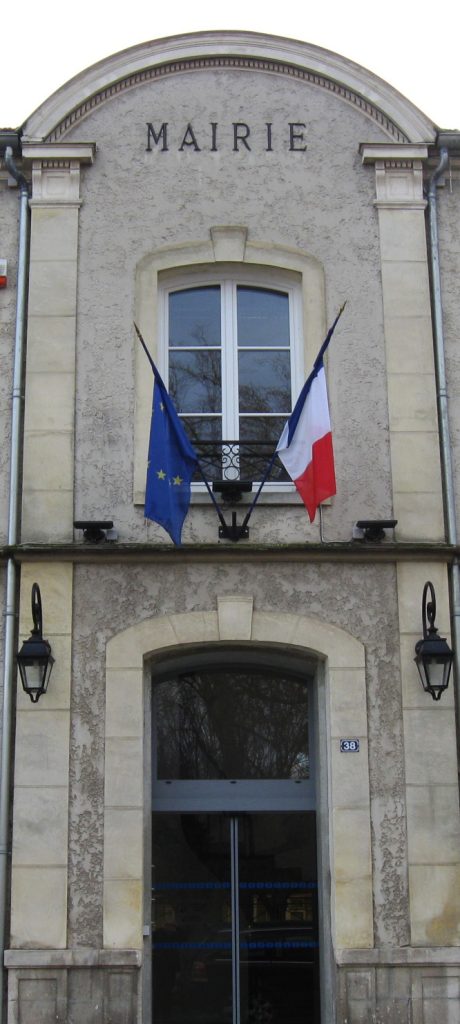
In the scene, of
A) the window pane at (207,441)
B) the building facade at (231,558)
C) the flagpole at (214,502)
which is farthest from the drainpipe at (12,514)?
the flagpole at (214,502)

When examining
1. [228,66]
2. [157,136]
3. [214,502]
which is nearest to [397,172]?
[228,66]

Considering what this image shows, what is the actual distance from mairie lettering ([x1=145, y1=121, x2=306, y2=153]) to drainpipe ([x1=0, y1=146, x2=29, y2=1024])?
3.82 feet

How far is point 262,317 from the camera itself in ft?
32.4

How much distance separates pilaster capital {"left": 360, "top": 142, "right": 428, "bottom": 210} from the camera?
Result: 984 centimetres

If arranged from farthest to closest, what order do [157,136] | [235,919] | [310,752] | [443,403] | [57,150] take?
[157,136]
[57,150]
[443,403]
[310,752]
[235,919]

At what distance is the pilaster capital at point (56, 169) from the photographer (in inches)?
384

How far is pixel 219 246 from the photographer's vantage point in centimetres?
970

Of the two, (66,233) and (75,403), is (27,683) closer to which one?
(75,403)

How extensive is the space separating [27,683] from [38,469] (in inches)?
63.6

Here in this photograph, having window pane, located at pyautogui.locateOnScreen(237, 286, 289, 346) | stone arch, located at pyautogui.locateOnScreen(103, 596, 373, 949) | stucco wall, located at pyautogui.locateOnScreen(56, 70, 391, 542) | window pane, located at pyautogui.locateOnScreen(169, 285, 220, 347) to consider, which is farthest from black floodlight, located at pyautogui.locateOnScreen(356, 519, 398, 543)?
window pane, located at pyautogui.locateOnScreen(169, 285, 220, 347)

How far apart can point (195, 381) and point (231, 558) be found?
1550 mm

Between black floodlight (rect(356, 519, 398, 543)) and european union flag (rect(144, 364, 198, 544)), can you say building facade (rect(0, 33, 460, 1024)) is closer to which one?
black floodlight (rect(356, 519, 398, 543))

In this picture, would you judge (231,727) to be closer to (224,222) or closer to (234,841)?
(234,841)

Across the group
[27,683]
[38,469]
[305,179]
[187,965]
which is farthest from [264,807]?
[305,179]
